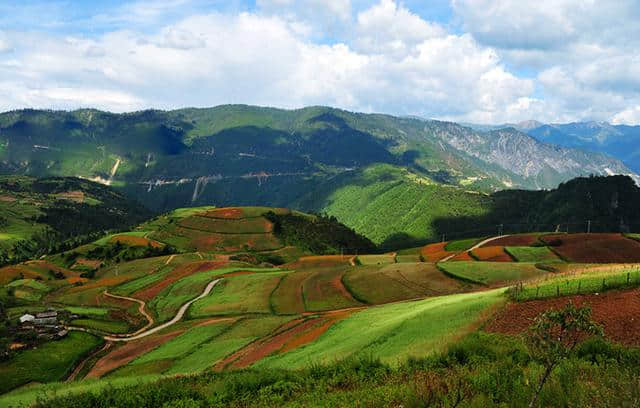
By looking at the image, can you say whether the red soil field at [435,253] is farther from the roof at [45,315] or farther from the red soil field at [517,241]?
the roof at [45,315]

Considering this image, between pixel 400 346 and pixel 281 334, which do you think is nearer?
pixel 400 346

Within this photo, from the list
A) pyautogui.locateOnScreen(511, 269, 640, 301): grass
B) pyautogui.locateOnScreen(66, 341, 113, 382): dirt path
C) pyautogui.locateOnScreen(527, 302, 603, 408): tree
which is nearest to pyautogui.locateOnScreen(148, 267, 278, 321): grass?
pyautogui.locateOnScreen(66, 341, 113, 382): dirt path

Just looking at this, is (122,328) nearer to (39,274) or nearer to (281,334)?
(281,334)

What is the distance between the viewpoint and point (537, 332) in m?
11.8

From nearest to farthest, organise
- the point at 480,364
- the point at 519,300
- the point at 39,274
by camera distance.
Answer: the point at 480,364 < the point at 519,300 < the point at 39,274

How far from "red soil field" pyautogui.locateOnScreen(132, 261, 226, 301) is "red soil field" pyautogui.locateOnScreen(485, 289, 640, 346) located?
77083 mm

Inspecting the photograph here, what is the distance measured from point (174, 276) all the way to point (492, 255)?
2703 inches

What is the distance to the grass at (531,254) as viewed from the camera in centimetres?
8081

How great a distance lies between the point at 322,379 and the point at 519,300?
15.0 metres

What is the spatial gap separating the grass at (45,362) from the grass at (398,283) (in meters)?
37.1

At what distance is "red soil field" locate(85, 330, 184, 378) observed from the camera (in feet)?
153

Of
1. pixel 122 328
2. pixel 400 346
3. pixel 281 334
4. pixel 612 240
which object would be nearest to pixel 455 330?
pixel 400 346

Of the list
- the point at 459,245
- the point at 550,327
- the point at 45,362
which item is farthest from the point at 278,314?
the point at 459,245

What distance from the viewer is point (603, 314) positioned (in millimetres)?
22984
